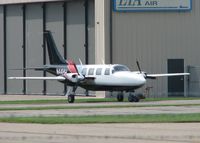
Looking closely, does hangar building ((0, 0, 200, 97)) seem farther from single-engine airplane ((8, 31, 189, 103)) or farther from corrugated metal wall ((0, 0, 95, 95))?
single-engine airplane ((8, 31, 189, 103))

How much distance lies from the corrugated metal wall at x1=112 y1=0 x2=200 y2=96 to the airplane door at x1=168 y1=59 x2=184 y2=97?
342 mm

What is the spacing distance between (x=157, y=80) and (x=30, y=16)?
11696 mm

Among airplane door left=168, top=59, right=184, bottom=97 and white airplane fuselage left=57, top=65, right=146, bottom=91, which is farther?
airplane door left=168, top=59, right=184, bottom=97

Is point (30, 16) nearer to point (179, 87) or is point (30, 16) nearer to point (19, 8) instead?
point (19, 8)

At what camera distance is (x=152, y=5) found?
173 ft

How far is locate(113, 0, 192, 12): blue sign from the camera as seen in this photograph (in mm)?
52438

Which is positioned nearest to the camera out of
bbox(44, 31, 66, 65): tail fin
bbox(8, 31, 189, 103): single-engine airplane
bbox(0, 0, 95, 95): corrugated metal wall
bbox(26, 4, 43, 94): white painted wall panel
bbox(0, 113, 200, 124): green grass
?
bbox(0, 113, 200, 124): green grass

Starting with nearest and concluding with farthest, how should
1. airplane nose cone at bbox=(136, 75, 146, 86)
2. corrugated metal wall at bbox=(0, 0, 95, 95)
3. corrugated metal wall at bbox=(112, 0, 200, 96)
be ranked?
1. airplane nose cone at bbox=(136, 75, 146, 86)
2. corrugated metal wall at bbox=(112, 0, 200, 96)
3. corrugated metal wall at bbox=(0, 0, 95, 95)

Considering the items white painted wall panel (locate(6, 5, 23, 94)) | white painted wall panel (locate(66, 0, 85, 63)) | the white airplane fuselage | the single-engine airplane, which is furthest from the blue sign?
white painted wall panel (locate(6, 5, 23, 94))

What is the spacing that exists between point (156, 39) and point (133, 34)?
1656mm

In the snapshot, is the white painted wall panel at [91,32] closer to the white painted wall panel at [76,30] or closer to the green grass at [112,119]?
the white painted wall panel at [76,30]

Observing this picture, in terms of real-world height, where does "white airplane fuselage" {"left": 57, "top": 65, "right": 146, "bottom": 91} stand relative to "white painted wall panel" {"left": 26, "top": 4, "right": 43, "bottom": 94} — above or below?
below

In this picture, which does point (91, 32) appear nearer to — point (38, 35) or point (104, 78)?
point (38, 35)

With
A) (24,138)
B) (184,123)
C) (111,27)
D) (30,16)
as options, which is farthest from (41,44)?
(24,138)
